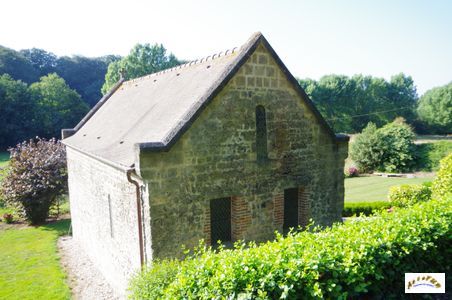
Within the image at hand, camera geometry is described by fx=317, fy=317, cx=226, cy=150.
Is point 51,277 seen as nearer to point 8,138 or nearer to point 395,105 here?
point 8,138

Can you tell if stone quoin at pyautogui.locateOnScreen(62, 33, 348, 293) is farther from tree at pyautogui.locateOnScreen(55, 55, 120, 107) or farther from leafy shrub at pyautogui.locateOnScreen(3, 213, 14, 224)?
tree at pyautogui.locateOnScreen(55, 55, 120, 107)

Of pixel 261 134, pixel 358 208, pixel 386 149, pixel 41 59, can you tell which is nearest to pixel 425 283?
pixel 261 134

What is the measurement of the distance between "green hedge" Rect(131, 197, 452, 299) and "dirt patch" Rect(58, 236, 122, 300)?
4.89 metres

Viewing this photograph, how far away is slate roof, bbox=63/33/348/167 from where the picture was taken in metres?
7.91

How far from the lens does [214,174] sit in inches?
332

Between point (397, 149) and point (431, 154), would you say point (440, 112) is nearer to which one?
point (431, 154)

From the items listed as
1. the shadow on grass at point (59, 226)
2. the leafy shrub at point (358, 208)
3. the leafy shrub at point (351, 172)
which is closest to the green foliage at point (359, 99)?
the leafy shrub at point (351, 172)

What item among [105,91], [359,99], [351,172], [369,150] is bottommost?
[351,172]

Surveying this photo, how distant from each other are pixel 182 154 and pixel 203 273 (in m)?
3.46

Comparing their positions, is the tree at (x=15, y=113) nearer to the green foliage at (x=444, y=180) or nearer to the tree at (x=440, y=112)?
the green foliage at (x=444, y=180)

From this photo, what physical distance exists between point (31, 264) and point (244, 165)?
1035 centimetres

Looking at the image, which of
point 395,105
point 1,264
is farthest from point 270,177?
point 395,105

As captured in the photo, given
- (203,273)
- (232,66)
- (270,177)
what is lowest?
(203,273)

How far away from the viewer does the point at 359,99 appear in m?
62.3
